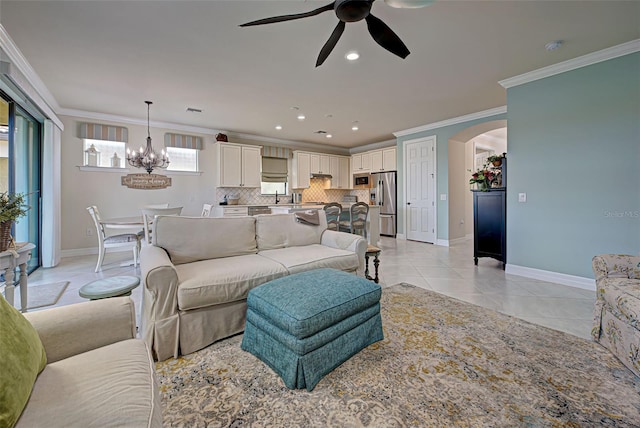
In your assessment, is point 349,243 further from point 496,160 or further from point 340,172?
point 340,172

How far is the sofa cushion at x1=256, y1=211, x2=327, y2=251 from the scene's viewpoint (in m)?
2.79

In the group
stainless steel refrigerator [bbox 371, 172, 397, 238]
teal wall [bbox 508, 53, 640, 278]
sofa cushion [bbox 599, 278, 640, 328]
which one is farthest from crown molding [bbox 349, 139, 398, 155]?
sofa cushion [bbox 599, 278, 640, 328]

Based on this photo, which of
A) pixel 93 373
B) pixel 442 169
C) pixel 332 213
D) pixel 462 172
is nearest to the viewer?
pixel 93 373

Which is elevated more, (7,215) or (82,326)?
(7,215)

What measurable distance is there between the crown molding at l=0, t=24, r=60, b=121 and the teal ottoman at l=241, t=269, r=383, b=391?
358cm

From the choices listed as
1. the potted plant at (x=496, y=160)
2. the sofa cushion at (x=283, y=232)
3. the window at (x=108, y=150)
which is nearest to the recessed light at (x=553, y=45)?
the potted plant at (x=496, y=160)

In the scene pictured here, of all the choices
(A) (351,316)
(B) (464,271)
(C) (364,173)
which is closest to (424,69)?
(B) (464,271)

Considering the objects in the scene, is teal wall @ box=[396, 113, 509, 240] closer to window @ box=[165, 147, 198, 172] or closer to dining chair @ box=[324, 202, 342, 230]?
dining chair @ box=[324, 202, 342, 230]

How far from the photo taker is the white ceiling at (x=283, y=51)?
2.30 meters

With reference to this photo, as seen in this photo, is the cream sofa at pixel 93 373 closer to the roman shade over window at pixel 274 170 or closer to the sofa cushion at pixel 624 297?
the sofa cushion at pixel 624 297

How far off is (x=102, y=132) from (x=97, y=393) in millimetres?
5874

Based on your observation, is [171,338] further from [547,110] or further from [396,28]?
[547,110]

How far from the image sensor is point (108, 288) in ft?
5.52

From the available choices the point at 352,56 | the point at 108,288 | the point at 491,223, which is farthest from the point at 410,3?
the point at 491,223
